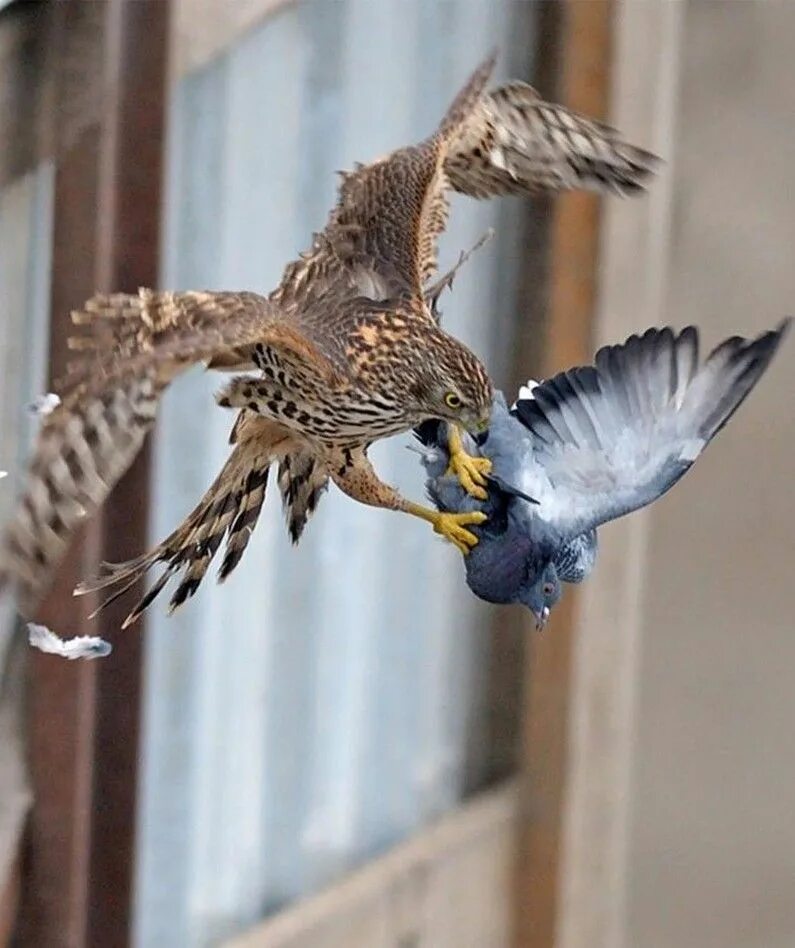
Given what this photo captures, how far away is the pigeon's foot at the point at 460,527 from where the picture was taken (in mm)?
386

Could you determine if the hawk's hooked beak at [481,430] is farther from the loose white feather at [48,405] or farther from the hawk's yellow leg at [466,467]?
the loose white feather at [48,405]

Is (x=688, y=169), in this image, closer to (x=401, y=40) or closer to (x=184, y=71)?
(x=401, y=40)

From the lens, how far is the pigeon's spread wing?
0.39m

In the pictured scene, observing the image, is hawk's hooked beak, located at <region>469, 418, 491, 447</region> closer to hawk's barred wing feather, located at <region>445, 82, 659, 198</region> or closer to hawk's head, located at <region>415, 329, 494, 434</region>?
hawk's head, located at <region>415, 329, 494, 434</region>

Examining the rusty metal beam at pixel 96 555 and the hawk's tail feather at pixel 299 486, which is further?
the rusty metal beam at pixel 96 555

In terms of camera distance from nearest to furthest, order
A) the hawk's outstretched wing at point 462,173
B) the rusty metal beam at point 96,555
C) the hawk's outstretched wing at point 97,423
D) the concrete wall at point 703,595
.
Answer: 1. the hawk's outstretched wing at point 97,423
2. the hawk's outstretched wing at point 462,173
3. the rusty metal beam at point 96,555
4. the concrete wall at point 703,595

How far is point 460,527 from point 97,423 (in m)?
0.10

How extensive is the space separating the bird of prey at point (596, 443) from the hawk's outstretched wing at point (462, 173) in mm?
64

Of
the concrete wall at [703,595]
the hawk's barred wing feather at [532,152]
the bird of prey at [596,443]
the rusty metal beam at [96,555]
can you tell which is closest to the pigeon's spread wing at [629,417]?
the bird of prey at [596,443]

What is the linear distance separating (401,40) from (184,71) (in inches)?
7.5

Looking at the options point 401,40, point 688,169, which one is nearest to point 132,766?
point 401,40

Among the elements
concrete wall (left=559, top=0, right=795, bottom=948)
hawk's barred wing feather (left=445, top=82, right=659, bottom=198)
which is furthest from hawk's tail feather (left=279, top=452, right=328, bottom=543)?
concrete wall (left=559, top=0, right=795, bottom=948)

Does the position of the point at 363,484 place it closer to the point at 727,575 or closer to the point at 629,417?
the point at 629,417

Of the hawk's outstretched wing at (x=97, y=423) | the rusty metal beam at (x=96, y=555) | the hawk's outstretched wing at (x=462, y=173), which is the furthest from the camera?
the rusty metal beam at (x=96, y=555)
